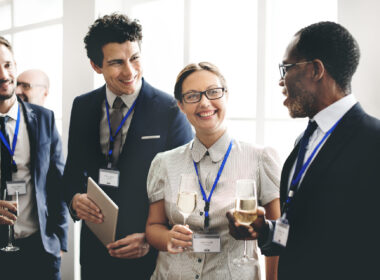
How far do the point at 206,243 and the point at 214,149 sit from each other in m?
0.47

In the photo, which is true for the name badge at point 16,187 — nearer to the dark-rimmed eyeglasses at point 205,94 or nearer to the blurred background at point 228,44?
the blurred background at point 228,44

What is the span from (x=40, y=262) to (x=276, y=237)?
6.30 feet

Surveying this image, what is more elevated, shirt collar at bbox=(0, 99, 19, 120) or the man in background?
the man in background

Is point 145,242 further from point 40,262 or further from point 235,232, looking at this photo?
point 40,262

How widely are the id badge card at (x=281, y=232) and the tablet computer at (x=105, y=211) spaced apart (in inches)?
31.4

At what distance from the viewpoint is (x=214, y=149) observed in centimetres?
178

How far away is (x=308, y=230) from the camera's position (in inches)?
51.5

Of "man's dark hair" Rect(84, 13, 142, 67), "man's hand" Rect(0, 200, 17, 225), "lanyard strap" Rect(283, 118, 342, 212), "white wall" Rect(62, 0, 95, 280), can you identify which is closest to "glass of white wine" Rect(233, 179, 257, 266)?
"lanyard strap" Rect(283, 118, 342, 212)

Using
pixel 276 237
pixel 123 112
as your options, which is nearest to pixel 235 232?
pixel 276 237

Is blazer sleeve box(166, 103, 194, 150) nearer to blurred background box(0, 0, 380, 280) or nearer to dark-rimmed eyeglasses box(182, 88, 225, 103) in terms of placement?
dark-rimmed eyeglasses box(182, 88, 225, 103)

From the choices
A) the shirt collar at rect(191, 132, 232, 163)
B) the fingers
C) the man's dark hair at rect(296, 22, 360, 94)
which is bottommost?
the fingers

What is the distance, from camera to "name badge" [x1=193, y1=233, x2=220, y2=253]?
5.13 ft

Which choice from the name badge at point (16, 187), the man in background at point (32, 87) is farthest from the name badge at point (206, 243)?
the man in background at point (32, 87)

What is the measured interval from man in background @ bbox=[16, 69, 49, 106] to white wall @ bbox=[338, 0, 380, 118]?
3.17 metres
